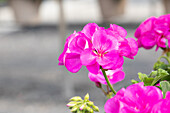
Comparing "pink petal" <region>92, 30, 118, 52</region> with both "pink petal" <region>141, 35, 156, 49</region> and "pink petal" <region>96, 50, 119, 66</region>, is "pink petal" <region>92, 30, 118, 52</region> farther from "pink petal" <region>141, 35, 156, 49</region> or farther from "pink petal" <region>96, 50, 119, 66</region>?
"pink petal" <region>141, 35, 156, 49</region>

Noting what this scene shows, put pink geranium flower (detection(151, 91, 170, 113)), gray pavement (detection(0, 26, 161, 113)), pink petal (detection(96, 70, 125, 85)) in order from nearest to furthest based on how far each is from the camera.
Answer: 1. pink geranium flower (detection(151, 91, 170, 113))
2. pink petal (detection(96, 70, 125, 85))
3. gray pavement (detection(0, 26, 161, 113))

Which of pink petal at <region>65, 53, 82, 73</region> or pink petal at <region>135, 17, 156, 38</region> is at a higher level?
pink petal at <region>135, 17, 156, 38</region>

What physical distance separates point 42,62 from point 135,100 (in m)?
3.44

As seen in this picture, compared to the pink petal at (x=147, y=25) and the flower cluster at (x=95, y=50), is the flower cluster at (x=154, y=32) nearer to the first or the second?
the pink petal at (x=147, y=25)

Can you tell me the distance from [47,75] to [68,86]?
2.19 ft

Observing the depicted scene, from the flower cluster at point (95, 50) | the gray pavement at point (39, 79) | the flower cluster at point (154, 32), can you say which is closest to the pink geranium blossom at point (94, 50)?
the flower cluster at point (95, 50)

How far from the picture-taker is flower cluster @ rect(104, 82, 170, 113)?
0.37 meters

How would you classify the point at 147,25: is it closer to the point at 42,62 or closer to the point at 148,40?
the point at 148,40

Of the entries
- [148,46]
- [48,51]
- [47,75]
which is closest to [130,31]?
[48,51]

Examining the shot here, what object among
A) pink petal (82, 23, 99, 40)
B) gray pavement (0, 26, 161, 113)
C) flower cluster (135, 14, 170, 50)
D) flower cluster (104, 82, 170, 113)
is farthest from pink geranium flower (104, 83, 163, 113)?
gray pavement (0, 26, 161, 113)

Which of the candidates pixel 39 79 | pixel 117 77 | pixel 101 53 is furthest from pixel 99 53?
pixel 39 79

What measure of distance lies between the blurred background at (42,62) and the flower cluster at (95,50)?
20cm

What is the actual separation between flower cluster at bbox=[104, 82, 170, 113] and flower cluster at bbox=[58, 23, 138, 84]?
5 centimetres

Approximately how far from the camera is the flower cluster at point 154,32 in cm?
61
